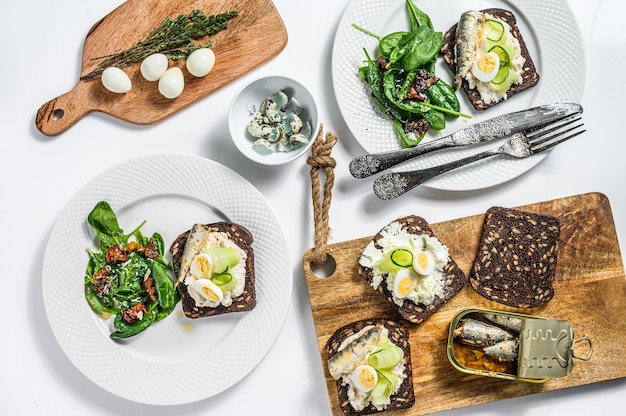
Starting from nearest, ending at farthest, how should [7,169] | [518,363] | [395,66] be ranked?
[518,363], [395,66], [7,169]

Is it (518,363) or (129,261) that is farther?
(129,261)

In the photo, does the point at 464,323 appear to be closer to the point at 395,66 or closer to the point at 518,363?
the point at 518,363

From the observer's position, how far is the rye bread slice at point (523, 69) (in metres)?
3.00

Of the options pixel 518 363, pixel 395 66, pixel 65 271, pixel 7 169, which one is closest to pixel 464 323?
pixel 518 363

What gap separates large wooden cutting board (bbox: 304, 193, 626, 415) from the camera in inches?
117

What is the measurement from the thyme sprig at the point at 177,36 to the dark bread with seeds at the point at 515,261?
5.53ft

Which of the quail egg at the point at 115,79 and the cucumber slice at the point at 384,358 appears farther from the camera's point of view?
the quail egg at the point at 115,79

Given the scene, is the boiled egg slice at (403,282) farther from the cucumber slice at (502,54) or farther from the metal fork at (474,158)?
the cucumber slice at (502,54)

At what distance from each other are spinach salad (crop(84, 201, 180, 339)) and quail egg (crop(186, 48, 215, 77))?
0.80 metres

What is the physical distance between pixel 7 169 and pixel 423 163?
2.19 metres

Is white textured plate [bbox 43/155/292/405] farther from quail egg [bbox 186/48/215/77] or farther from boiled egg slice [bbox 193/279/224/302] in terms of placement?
quail egg [bbox 186/48/215/77]

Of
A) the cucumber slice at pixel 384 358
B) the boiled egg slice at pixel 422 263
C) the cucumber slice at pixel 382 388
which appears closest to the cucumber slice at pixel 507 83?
the boiled egg slice at pixel 422 263

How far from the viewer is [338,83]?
2963 mm

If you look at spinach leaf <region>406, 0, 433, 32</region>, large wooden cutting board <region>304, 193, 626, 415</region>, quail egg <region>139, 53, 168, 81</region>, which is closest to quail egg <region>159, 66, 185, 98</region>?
quail egg <region>139, 53, 168, 81</region>
